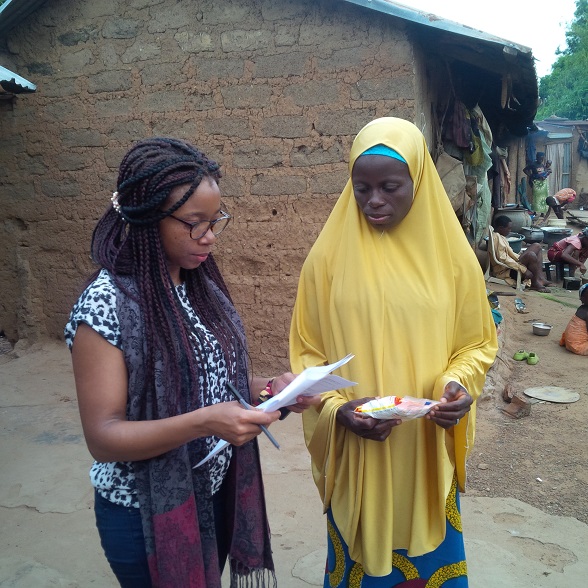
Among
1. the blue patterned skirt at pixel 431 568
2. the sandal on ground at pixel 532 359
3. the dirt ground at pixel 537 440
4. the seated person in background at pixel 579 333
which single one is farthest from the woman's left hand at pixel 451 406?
the seated person in background at pixel 579 333

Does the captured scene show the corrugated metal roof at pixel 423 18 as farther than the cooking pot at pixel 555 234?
No

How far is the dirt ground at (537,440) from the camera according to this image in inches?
148

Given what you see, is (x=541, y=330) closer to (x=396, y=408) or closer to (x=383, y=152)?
(x=383, y=152)

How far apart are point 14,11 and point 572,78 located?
3256 cm

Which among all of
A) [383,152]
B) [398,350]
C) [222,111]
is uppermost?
[222,111]

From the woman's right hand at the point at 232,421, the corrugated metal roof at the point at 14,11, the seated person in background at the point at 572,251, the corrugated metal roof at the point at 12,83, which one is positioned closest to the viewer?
the woman's right hand at the point at 232,421

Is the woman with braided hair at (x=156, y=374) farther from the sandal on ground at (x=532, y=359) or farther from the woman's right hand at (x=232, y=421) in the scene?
the sandal on ground at (x=532, y=359)

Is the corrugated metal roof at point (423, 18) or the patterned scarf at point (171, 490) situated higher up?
the corrugated metal roof at point (423, 18)

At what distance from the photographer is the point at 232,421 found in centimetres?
132

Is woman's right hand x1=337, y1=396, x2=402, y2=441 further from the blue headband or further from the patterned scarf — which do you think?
the blue headband

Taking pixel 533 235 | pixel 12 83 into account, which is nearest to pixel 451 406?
pixel 12 83

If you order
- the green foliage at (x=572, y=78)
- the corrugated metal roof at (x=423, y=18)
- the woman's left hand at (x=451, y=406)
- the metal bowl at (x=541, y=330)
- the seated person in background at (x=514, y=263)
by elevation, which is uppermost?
the green foliage at (x=572, y=78)

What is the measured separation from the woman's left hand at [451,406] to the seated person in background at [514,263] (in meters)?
8.06

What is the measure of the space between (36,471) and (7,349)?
2.72 meters
